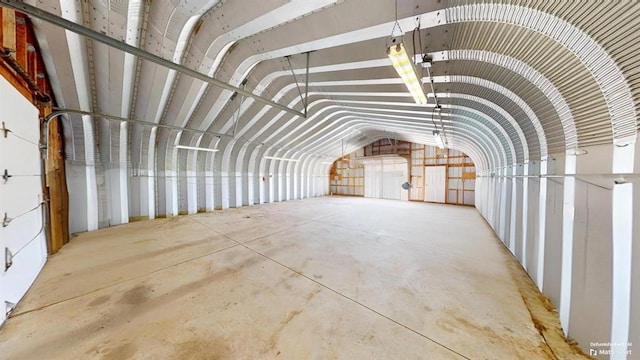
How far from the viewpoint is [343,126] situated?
9.25m

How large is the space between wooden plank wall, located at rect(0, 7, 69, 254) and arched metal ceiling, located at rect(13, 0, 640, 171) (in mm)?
197

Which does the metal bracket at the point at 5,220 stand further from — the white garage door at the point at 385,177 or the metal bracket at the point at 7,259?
the white garage door at the point at 385,177

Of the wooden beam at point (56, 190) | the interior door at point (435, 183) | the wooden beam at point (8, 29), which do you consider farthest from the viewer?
the interior door at point (435, 183)

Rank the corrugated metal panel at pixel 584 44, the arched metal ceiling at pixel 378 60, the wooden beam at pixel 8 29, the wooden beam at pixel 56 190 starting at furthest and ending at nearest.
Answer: the wooden beam at pixel 56 190 → the wooden beam at pixel 8 29 → the arched metal ceiling at pixel 378 60 → the corrugated metal panel at pixel 584 44

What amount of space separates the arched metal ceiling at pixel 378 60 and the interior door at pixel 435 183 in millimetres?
5943

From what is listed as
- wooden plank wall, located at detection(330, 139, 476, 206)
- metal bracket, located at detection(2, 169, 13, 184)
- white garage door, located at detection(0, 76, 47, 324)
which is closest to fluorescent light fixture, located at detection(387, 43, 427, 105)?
white garage door, located at detection(0, 76, 47, 324)

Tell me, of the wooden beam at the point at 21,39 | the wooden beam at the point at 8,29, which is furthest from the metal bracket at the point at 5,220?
the wooden beam at the point at 21,39

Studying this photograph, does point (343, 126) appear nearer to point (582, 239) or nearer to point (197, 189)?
point (197, 189)

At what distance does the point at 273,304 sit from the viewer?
2217 millimetres

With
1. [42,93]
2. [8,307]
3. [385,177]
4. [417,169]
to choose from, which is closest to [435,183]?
[417,169]

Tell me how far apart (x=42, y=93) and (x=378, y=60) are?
5.88m

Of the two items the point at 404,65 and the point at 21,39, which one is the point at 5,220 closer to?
the point at 21,39

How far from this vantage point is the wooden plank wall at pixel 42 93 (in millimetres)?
2415

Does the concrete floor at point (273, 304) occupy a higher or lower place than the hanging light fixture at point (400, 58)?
lower
